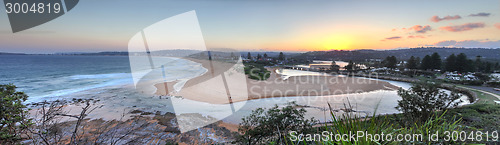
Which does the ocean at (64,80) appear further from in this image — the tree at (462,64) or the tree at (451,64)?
the tree at (462,64)

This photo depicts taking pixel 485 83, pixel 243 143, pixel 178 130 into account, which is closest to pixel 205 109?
pixel 178 130

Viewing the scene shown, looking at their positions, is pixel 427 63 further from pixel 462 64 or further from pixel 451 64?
pixel 462 64

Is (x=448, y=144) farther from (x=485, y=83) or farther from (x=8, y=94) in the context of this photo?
(x=485, y=83)

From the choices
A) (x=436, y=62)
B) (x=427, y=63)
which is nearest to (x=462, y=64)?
(x=436, y=62)

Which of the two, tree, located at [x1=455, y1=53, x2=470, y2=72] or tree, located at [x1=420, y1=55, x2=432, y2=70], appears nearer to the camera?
tree, located at [x1=455, y1=53, x2=470, y2=72]

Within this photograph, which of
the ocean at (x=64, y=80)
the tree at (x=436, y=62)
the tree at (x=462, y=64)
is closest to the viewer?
the ocean at (x=64, y=80)

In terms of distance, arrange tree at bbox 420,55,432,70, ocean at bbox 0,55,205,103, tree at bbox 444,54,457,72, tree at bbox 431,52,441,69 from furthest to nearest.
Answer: tree at bbox 420,55,432,70 < tree at bbox 431,52,441,69 < tree at bbox 444,54,457,72 < ocean at bbox 0,55,205,103

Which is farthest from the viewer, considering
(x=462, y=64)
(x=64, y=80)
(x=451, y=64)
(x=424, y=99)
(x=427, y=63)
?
(x=427, y=63)

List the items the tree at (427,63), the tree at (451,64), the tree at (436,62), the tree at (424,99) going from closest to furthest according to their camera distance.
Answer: the tree at (424,99)
the tree at (451,64)
the tree at (436,62)
the tree at (427,63)

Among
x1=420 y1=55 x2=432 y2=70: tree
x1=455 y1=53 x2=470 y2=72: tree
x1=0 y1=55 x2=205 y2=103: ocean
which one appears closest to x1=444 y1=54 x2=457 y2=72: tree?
x1=455 y1=53 x2=470 y2=72: tree

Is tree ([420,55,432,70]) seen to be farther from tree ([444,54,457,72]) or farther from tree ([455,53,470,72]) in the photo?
tree ([455,53,470,72])

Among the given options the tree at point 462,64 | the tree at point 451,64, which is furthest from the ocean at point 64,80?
the tree at point 462,64
